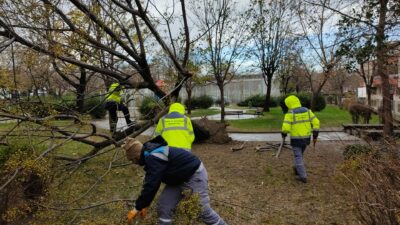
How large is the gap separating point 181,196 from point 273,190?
283 centimetres

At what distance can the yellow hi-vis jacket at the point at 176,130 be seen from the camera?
5.32m

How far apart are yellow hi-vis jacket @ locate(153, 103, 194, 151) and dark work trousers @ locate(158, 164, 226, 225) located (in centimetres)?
139

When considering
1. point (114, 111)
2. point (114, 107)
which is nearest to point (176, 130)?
point (114, 107)

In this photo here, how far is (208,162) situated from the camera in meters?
8.57

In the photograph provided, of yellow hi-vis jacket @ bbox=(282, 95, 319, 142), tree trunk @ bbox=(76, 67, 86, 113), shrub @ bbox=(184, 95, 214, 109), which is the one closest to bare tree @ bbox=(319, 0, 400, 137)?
yellow hi-vis jacket @ bbox=(282, 95, 319, 142)

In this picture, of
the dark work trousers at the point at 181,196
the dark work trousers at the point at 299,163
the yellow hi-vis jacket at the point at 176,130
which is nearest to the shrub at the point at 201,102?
the dark work trousers at the point at 299,163

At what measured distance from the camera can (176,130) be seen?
535 cm

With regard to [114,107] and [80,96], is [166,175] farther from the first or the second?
[114,107]

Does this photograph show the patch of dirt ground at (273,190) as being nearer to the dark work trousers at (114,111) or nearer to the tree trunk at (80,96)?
the dark work trousers at (114,111)

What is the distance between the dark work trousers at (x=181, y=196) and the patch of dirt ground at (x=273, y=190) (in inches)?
42.1

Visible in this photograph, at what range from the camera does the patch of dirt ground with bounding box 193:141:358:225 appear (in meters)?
5.08

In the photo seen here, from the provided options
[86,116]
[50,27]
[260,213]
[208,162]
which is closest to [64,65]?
[50,27]

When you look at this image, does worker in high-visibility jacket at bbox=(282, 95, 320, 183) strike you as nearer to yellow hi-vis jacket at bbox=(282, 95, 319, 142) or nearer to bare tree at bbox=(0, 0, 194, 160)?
yellow hi-vis jacket at bbox=(282, 95, 319, 142)

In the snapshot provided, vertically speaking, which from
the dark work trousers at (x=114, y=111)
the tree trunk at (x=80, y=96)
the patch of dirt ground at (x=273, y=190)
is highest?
the tree trunk at (x=80, y=96)
